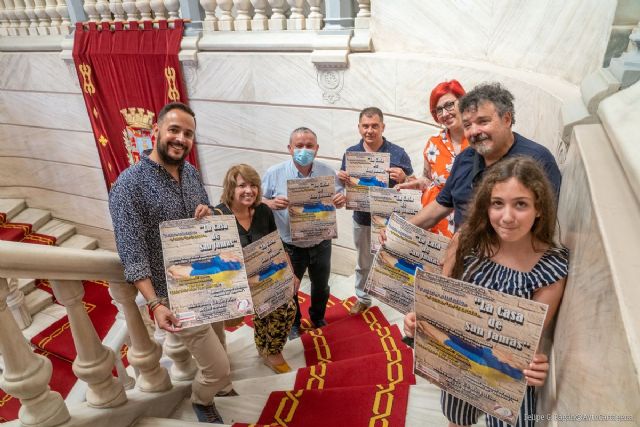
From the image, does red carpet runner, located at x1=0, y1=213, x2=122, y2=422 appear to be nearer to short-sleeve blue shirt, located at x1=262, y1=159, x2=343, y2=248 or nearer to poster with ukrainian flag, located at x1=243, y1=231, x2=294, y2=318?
short-sleeve blue shirt, located at x1=262, y1=159, x2=343, y2=248

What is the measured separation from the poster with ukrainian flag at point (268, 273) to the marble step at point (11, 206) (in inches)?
230

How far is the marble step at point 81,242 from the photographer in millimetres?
6121

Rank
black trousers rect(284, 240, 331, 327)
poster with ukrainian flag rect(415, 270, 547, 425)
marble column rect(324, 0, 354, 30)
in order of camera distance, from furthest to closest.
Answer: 1. marble column rect(324, 0, 354, 30)
2. black trousers rect(284, 240, 331, 327)
3. poster with ukrainian flag rect(415, 270, 547, 425)

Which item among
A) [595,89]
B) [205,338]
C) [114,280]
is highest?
[595,89]

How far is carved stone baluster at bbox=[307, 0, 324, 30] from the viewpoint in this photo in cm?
367

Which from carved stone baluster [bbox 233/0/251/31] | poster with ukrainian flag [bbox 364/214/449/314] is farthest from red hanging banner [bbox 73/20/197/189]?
poster with ukrainian flag [bbox 364/214/449/314]

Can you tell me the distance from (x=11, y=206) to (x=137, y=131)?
2760 millimetres

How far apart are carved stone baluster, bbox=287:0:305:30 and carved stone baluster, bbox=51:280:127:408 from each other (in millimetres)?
3085

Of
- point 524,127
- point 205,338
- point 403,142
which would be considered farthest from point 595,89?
point 403,142

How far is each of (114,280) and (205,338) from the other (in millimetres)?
471

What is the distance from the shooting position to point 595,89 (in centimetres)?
141

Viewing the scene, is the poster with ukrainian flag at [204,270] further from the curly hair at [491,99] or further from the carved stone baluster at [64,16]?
the carved stone baluster at [64,16]

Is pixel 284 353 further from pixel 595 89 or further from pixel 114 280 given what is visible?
pixel 595 89

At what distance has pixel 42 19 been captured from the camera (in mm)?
5273
